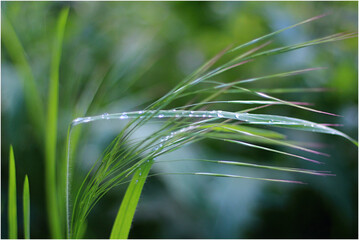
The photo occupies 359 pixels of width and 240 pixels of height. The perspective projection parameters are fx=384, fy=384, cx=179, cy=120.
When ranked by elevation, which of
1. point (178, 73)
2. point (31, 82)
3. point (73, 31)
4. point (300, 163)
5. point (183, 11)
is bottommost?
point (300, 163)

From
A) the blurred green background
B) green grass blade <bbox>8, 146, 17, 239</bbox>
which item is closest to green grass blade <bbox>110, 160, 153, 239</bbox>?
green grass blade <bbox>8, 146, 17, 239</bbox>

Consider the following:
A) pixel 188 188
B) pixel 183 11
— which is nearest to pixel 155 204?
pixel 188 188

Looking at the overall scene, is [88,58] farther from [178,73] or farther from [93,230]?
[93,230]

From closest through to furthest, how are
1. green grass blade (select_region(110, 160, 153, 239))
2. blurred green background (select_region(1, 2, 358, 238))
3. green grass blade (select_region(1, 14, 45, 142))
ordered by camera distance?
green grass blade (select_region(110, 160, 153, 239)), green grass blade (select_region(1, 14, 45, 142)), blurred green background (select_region(1, 2, 358, 238))

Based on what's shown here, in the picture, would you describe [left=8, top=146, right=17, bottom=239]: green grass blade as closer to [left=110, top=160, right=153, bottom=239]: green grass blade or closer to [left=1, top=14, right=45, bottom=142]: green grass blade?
[left=110, top=160, right=153, bottom=239]: green grass blade

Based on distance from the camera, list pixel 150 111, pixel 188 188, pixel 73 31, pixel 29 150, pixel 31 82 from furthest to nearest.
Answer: pixel 73 31 → pixel 29 150 → pixel 188 188 → pixel 31 82 → pixel 150 111

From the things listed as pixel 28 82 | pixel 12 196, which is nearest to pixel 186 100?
pixel 28 82

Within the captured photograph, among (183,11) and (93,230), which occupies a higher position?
(183,11)

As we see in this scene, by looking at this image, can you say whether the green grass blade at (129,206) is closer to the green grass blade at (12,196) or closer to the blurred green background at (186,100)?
the green grass blade at (12,196)
